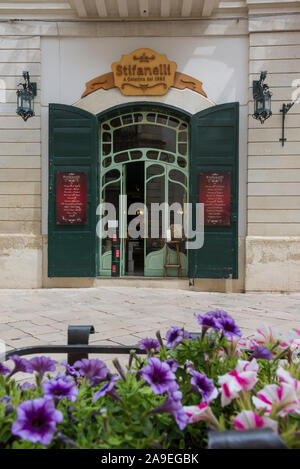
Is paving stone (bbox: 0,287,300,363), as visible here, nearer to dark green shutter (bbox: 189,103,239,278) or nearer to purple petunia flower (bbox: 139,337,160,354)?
dark green shutter (bbox: 189,103,239,278)

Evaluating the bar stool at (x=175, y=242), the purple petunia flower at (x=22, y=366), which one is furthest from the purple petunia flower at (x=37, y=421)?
the bar stool at (x=175, y=242)

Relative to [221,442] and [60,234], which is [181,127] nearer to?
[60,234]

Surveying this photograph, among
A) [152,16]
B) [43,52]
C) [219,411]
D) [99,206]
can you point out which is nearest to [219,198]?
[99,206]

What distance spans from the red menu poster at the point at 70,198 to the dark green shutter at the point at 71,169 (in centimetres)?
9

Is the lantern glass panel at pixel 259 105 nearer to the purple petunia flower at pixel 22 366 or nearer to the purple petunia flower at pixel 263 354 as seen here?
the purple petunia flower at pixel 263 354

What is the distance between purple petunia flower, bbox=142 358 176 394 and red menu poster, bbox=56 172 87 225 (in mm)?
7410

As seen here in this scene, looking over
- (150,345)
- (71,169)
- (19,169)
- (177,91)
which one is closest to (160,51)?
(177,91)

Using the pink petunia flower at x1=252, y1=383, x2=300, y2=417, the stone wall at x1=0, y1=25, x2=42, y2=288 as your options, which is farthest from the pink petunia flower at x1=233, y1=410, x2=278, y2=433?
the stone wall at x1=0, y1=25, x2=42, y2=288

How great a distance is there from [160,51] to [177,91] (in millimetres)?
940

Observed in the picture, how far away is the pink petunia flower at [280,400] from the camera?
0.89 meters

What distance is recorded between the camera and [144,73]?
8.37 meters

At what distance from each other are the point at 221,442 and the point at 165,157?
8.32 meters

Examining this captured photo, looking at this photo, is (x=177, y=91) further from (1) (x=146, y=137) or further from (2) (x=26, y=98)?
(2) (x=26, y=98)
